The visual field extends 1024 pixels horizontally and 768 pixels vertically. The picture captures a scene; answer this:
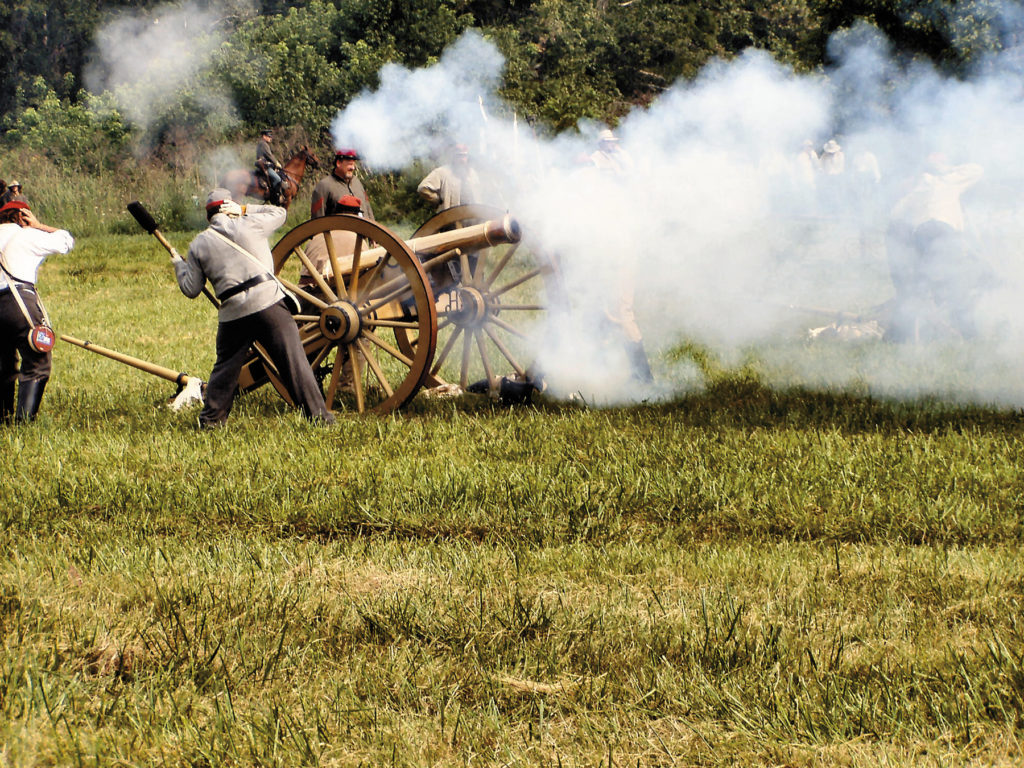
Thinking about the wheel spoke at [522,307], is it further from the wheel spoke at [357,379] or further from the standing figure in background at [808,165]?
the standing figure in background at [808,165]

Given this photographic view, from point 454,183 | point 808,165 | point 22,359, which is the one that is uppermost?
point 808,165

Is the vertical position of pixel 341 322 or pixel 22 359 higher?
pixel 341 322

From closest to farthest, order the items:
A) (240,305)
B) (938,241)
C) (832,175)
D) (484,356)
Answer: (240,305) < (938,241) < (484,356) < (832,175)

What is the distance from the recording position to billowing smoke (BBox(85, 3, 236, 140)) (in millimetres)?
22688

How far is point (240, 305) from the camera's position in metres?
6.19

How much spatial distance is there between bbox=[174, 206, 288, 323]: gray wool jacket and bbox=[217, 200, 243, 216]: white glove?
0.10ft

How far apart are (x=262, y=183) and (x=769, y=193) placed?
375 cm

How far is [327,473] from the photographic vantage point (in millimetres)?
5270

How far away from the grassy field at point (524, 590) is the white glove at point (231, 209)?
1248 mm

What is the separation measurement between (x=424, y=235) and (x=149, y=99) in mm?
19219

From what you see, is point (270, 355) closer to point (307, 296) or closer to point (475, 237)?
point (307, 296)

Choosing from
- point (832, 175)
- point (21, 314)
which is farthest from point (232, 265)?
point (832, 175)

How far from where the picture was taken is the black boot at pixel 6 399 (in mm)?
7066

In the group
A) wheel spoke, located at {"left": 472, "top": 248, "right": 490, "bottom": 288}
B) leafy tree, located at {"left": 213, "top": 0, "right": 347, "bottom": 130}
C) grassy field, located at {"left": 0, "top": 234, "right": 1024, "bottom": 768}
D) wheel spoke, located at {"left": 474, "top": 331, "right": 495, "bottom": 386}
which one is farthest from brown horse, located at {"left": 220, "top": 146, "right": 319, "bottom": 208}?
leafy tree, located at {"left": 213, "top": 0, "right": 347, "bottom": 130}
